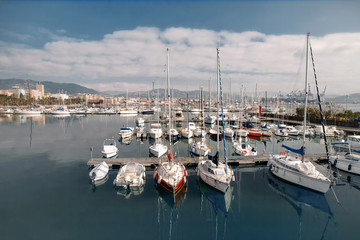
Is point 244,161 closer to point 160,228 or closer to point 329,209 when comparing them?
point 329,209

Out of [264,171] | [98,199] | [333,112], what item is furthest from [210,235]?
[333,112]

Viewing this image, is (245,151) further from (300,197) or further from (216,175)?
(216,175)

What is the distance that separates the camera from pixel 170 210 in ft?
55.3

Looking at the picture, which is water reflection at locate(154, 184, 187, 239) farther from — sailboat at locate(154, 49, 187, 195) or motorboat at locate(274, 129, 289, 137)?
motorboat at locate(274, 129, 289, 137)

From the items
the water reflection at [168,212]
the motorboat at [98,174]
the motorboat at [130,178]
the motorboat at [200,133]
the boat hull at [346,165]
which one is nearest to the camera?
the water reflection at [168,212]

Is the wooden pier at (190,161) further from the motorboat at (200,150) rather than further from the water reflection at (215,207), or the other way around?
the water reflection at (215,207)

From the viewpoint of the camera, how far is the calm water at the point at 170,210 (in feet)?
46.1

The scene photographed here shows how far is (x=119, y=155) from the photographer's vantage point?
3219 centimetres

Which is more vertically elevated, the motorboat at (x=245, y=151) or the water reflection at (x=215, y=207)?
the motorboat at (x=245, y=151)

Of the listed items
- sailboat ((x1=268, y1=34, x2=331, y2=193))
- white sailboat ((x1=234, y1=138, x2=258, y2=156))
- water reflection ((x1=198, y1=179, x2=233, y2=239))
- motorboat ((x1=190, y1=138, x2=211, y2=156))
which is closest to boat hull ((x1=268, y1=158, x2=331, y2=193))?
sailboat ((x1=268, y1=34, x2=331, y2=193))

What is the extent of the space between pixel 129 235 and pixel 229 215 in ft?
26.1

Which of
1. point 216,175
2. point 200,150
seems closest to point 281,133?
point 200,150

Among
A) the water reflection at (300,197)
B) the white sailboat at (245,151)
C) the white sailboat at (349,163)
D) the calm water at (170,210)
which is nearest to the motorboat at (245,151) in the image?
the white sailboat at (245,151)

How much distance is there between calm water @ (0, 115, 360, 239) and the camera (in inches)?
554
